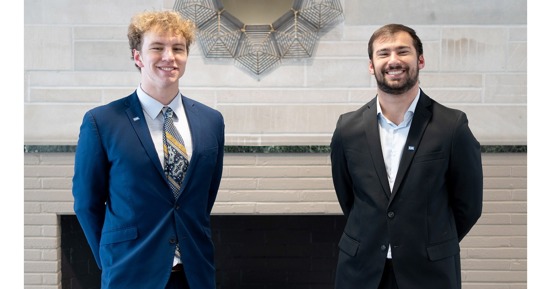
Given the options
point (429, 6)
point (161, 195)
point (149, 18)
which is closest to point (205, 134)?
point (161, 195)

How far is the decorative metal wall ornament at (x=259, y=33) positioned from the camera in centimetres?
319

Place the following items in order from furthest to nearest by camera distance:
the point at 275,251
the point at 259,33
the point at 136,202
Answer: the point at 275,251 < the point at 259,33 < the point at 136,202

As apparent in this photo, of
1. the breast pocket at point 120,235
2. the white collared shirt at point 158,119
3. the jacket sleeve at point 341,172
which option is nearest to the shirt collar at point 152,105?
the white collared shirt at point 158,119

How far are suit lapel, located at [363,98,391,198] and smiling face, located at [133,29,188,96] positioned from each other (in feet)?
2.12

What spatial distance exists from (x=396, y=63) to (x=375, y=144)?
0.89 feet

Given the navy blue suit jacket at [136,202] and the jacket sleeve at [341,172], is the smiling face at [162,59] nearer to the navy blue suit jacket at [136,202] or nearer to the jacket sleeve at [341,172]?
the navy blue suit jacket at [136,202]

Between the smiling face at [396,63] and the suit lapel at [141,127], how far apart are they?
0.76 meters

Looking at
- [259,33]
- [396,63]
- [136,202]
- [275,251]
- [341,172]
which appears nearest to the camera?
[136,202]

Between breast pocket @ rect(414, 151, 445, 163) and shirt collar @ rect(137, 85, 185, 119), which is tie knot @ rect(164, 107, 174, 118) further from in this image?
breast pocket @ rect(414, 151, 445, 163)

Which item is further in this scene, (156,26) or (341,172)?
(341,172)

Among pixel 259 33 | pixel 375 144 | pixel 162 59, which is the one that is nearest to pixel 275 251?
pixel 259 33

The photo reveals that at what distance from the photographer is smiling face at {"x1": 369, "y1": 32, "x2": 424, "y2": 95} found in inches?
80.8

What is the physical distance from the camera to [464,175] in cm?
212

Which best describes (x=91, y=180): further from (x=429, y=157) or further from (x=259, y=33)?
(x=259, y=33)
